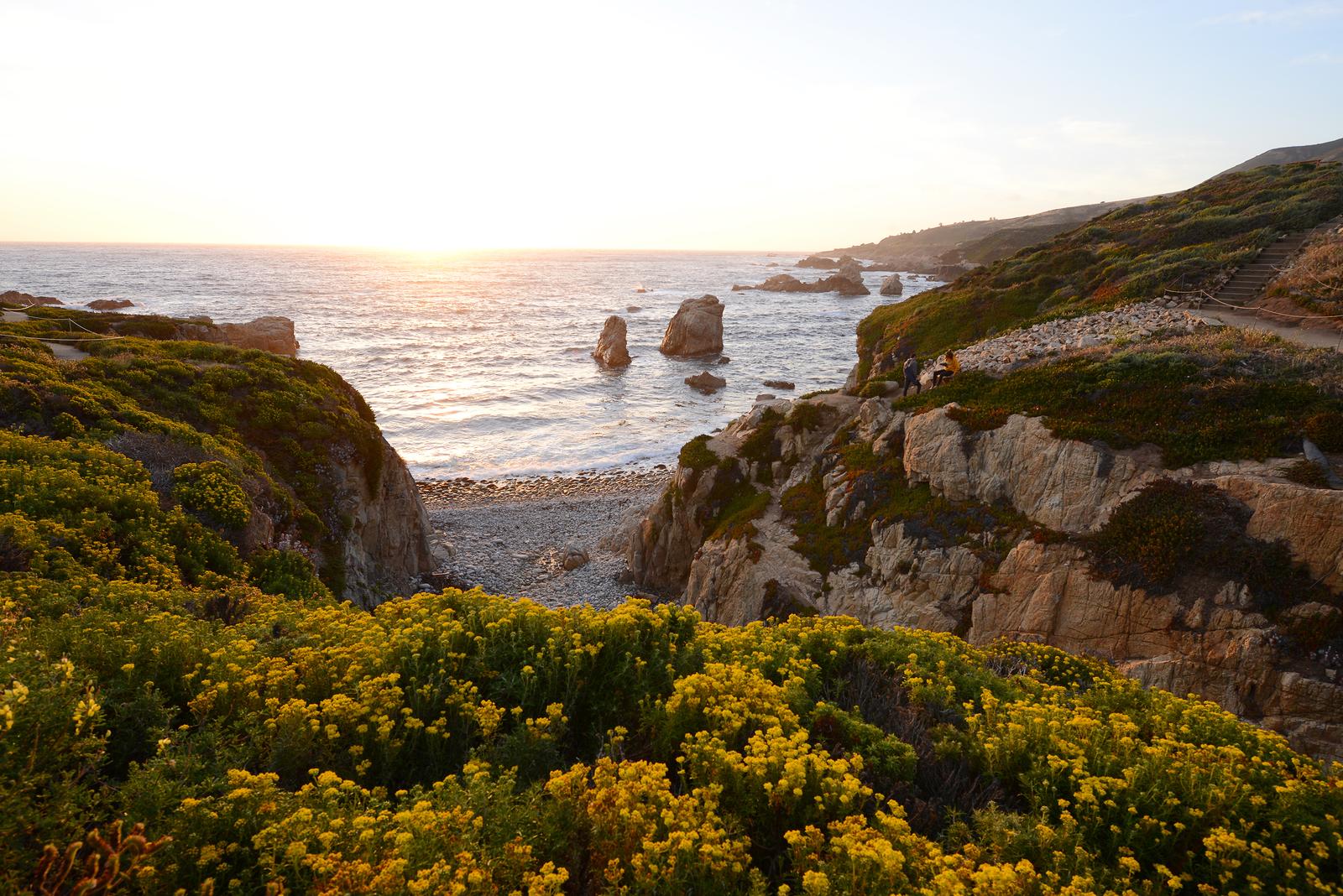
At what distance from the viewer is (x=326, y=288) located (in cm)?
14888

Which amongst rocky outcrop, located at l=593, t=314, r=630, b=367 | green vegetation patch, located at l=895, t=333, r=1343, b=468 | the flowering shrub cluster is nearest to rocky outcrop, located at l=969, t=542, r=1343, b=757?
green vegetation patch, located at l=895, t=333, r=1343, b=468

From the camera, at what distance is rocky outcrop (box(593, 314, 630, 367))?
72938mm

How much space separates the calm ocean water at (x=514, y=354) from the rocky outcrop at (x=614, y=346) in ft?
4.75

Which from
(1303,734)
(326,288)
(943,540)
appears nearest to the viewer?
(1303,734)

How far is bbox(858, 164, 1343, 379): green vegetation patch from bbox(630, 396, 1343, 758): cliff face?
15380mm

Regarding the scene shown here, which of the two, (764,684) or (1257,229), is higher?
(1257,229)

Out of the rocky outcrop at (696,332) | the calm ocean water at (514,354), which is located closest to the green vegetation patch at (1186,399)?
the calm ocean water at (514,354)

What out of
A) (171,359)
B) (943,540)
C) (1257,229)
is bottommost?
(943,540)

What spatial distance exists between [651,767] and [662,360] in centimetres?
7338

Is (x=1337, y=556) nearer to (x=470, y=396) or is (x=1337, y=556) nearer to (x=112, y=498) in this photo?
(x=112, y=498)

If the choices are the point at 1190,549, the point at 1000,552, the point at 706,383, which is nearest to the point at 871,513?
the point at 1000,552

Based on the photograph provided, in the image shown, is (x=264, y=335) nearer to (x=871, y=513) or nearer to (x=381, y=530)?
(x=381, y=530)

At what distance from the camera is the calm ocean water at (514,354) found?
47.4m

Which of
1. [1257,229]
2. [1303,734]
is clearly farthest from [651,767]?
[1257,229]
